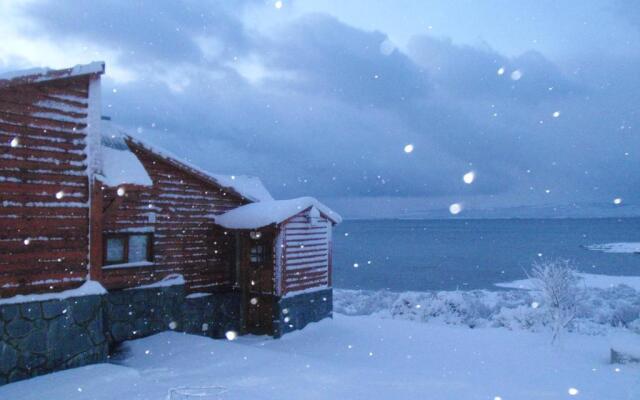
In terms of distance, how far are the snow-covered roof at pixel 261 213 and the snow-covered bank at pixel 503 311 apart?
13518 mm

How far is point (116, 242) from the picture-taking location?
44.0 feet

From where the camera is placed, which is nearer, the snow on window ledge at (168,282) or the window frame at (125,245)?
the window frame at (125,245)

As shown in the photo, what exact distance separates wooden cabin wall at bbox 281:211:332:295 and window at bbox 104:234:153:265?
4.81 metres

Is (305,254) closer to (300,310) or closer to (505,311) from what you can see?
(300,310)

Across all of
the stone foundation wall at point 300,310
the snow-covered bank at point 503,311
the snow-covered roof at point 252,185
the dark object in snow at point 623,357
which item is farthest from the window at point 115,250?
the snow-covered bank at point 503,311

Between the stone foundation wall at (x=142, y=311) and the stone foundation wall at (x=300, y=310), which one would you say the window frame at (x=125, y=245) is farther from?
the stone foundation wall at (x=300, y=310)

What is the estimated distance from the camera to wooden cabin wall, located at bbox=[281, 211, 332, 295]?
17125mm

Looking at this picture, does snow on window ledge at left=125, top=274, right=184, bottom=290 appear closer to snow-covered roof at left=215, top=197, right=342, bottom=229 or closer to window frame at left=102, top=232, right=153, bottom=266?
window frame at left=102, top=232, right=153, bottom=266

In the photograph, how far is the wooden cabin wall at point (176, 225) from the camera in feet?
44.4

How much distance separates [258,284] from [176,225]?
383cm

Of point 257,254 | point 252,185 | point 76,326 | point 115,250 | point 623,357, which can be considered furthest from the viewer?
point 252,185

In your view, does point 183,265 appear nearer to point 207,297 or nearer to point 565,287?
point 207,297

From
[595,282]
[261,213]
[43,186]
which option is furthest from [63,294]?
[595,282]

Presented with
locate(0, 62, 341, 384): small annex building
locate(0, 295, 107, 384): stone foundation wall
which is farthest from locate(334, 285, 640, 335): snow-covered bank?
locate(0, 295, 107, 384): stone foundation wall
